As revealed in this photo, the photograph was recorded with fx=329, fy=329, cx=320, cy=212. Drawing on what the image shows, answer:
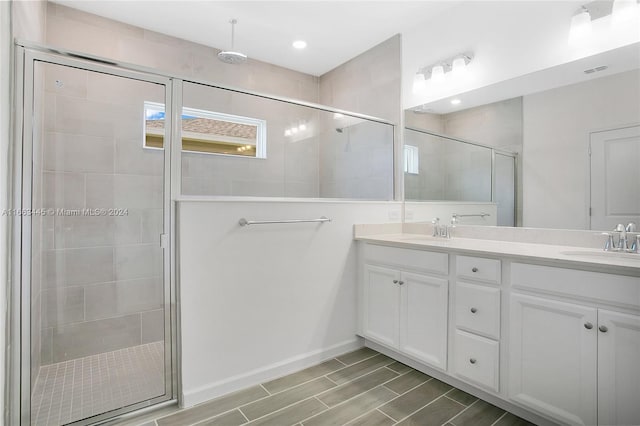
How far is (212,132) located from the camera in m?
2.23

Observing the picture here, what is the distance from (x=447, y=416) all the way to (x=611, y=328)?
2.79 ft

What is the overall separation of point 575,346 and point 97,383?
2.33m

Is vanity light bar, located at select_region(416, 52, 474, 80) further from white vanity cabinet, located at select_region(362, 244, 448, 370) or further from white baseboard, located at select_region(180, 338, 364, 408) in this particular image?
white baseboard, located at select_region(180, 338, 364, 408)

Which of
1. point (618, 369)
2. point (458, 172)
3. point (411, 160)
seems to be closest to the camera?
point (618, 369)

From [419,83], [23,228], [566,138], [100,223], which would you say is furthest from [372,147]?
[23,228]

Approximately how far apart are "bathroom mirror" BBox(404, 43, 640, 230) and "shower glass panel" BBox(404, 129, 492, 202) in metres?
0.01

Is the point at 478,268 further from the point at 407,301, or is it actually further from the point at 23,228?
the point at 23,228

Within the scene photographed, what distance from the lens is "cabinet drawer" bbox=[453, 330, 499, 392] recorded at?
1.68 metres

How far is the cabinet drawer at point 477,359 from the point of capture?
168cm

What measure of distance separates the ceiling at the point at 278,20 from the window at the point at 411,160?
3.27 ft

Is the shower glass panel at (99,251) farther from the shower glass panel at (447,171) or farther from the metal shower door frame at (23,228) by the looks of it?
the shower glass panel at (447,171)

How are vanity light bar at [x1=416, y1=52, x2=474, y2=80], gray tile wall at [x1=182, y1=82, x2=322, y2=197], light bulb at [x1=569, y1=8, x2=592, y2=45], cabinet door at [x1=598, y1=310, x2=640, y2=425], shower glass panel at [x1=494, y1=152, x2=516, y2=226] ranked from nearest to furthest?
1. cabinet door at [x1=598, y1=310, x2=640, y2=425]
2. light bulb at [x1=569, y1=8, x2=592, y2=45]
3. gray tile wall at [x1=182, y1=82, x2=322, y2=197]
4. shower glass panel at [x1=494, y1=152, x2=516, y2=226]
5. vanity light bar at [x1=416, y1=52, x2=474, y2=80]

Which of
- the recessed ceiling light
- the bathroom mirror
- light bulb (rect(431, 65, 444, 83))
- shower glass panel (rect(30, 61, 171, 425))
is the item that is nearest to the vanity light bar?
light bulb (rect(431, 65, 444, 83))

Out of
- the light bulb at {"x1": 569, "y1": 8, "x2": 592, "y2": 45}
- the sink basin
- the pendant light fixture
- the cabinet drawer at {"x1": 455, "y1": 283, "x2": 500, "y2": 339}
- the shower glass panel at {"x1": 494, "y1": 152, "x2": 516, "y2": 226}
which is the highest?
the pendant light fixture
